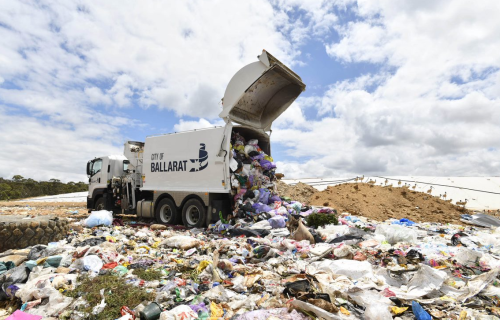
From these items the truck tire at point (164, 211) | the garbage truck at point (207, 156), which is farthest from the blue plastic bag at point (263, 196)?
the truck tire at point (164, 211)

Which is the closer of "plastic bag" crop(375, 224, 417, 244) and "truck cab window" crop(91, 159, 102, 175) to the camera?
"plastic bag" crop(375, 224, 417, 244)

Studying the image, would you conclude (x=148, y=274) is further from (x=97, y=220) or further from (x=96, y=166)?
(x=96, y=166)

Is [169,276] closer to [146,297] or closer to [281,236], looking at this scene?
[146,297]

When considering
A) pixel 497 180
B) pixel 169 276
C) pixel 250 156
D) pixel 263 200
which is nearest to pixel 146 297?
pixel 169 276

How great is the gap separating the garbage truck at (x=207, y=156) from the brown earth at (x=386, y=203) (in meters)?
4.72

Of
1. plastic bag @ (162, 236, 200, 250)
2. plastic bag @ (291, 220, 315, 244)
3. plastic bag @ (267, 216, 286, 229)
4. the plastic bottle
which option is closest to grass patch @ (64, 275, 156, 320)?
plastic bag @ (162, 236, 200, 250)

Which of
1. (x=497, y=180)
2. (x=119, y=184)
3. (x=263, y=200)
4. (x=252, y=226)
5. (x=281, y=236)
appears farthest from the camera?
(x=497, y=180)

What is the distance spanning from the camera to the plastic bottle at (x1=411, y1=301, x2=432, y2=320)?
2.56m

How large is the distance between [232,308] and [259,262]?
152 cm

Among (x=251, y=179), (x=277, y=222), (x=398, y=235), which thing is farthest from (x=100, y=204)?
(x=398, y=235)

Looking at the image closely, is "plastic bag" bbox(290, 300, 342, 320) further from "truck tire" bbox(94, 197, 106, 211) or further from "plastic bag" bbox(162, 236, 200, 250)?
"truck tire" bbox(94, 197, 106, 211)

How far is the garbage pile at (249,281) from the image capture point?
8.87 ft

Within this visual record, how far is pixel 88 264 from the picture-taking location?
3783 mm

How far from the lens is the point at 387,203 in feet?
38.5
